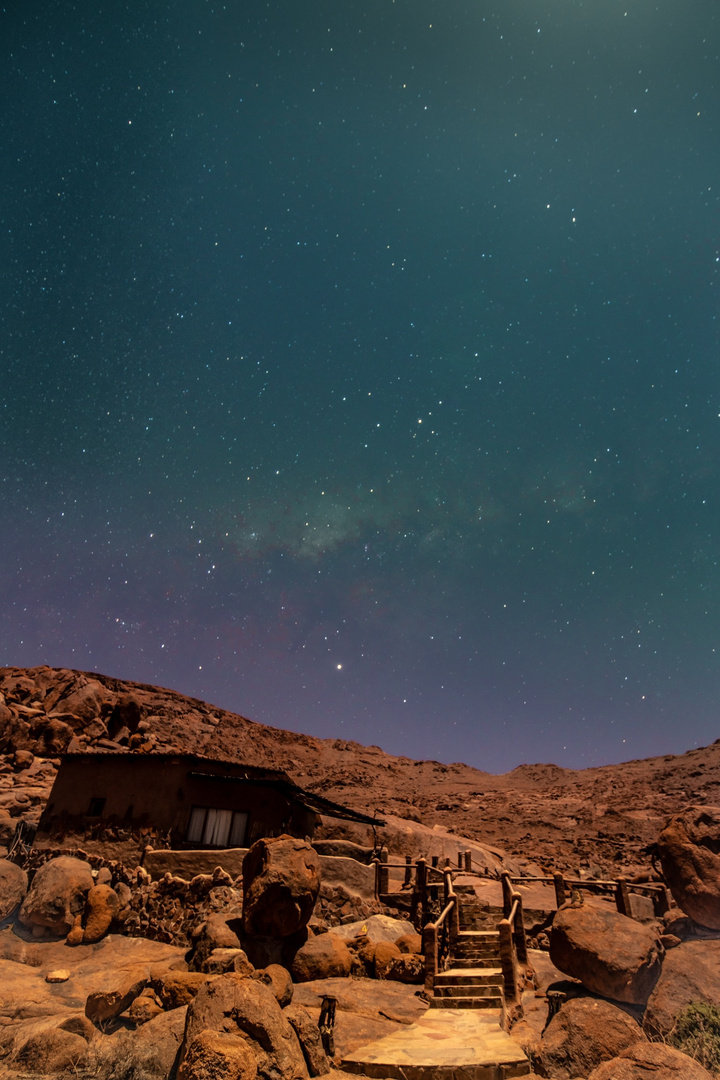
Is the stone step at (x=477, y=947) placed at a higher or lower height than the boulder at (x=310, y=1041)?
higher

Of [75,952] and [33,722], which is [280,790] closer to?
[75,952]

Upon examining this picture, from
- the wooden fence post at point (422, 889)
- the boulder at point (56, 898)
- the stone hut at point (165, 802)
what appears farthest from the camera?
the stone hut at point (165, 802)

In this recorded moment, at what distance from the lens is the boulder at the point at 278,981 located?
12461mm

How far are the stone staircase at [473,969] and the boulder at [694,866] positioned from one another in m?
5.72

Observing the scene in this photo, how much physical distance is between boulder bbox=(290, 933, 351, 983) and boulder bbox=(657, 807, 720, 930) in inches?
416

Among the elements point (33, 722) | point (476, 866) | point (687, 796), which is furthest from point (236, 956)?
point (687, 796)

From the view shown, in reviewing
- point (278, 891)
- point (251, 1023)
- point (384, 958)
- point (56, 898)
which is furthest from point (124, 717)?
point (251, 1023)

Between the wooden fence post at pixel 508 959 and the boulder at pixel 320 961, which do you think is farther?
the boulder at pixel 320 961

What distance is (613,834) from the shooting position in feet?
145

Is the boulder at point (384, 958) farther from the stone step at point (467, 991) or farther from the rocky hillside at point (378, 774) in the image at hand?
the rocky hillside at point (378, 774)

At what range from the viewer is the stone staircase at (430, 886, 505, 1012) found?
41.9 feet

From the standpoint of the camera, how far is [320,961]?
1530 cm

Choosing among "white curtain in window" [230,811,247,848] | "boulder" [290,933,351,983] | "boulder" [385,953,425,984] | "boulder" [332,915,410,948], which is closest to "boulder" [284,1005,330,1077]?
"boulder" [290,933,351,983]

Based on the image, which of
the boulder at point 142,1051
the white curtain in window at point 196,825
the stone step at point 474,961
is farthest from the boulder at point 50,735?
the stone step at point 474,961
